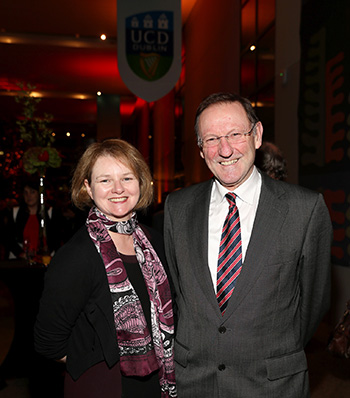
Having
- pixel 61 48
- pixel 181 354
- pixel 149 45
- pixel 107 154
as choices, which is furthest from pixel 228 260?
pixel 61 48

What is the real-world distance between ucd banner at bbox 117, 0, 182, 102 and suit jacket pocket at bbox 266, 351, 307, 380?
4.67 m

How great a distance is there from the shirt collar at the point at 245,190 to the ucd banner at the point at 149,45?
13.7ft

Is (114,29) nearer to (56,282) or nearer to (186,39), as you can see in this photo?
(186,39)

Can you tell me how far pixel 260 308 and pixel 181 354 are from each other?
39cm

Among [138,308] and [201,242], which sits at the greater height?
[201,242]

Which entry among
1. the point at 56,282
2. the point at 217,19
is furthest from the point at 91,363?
the point at 217,19

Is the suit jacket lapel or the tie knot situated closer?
the suit jacket lapel

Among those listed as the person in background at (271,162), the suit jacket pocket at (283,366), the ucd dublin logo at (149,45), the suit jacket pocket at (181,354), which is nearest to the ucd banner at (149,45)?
the ucd dublin logo at (149,45)

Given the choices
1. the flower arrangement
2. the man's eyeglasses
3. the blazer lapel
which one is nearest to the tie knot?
the blazer lapel

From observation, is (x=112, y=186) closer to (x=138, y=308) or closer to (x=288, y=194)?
(x=138, y=308)

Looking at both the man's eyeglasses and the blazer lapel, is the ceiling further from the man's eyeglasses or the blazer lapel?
the blazer lapel

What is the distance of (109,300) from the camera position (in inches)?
67.8

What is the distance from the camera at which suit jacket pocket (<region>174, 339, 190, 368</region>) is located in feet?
5.50

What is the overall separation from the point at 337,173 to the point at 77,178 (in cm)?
296
